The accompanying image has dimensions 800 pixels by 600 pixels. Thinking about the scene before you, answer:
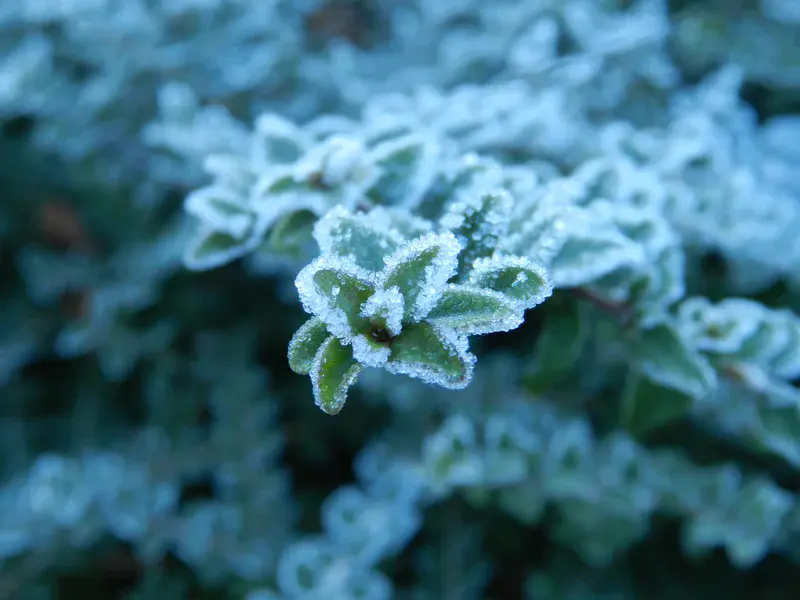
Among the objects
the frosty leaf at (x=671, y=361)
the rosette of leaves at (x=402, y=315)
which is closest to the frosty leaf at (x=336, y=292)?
the rosette of leaves at (x=402, y=315)

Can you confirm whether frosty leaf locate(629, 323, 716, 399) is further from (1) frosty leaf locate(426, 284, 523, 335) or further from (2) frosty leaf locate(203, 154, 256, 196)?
(2) frosty leaf locate(203, 154, 256, 196)

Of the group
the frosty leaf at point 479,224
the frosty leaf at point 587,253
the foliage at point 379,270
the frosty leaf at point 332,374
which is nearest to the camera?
the frosty leaf at point 332,374

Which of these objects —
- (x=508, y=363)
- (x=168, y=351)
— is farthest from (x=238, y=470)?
(x=508, y=363)

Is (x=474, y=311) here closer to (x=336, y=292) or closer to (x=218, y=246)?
(x=336, y=292)

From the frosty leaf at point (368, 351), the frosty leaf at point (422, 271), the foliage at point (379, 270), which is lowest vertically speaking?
the foliage at point (379, 270)

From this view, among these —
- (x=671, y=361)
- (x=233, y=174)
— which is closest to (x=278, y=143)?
(x=233, y=174)

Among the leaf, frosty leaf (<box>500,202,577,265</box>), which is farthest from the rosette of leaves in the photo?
the leaf

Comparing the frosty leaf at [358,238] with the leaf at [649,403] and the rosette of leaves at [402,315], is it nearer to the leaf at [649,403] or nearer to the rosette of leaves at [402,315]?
the rosette of leaves at [402,315]

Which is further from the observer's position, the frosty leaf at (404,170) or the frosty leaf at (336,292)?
the frosty leaf at (404,170)

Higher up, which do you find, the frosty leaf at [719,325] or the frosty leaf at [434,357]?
the frosty leaf at [434,357]
